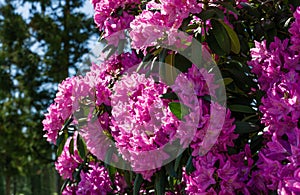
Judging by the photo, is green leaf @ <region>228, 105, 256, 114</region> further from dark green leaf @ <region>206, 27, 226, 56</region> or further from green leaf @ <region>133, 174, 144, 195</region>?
green leaf @ <region>133, 174, 144, 195</region>

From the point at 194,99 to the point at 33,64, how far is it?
21.3 feet

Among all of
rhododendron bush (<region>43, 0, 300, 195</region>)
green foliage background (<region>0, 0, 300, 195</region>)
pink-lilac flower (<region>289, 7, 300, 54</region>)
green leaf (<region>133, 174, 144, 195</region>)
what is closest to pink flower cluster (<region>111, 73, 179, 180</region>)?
rhododendron bush (<region>43, 0, 300, 195</region>)

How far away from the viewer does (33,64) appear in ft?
24.9

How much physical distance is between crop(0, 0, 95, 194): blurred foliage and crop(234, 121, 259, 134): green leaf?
20.0ft

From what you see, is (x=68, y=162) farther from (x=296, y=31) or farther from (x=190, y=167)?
(x=296, y=31)

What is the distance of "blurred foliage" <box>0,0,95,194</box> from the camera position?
7.51 meters

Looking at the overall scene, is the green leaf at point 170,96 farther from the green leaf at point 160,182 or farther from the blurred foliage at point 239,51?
the green leaf at point 160,182

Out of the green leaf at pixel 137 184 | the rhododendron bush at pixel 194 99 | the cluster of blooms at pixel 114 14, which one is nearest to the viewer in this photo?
the rhododendron bush at pixel 194 99

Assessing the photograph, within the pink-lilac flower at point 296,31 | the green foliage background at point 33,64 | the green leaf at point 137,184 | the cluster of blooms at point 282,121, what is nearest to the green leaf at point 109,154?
the green leaf at point 137,184

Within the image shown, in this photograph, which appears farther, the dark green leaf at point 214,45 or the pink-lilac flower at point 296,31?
the dark green leaf at point 214,45

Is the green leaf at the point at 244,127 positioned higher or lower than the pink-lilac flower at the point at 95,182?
higher

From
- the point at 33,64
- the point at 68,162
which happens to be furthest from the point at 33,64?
the point at 68,162

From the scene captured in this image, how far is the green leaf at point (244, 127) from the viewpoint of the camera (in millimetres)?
1459

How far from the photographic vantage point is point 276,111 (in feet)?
4.29
